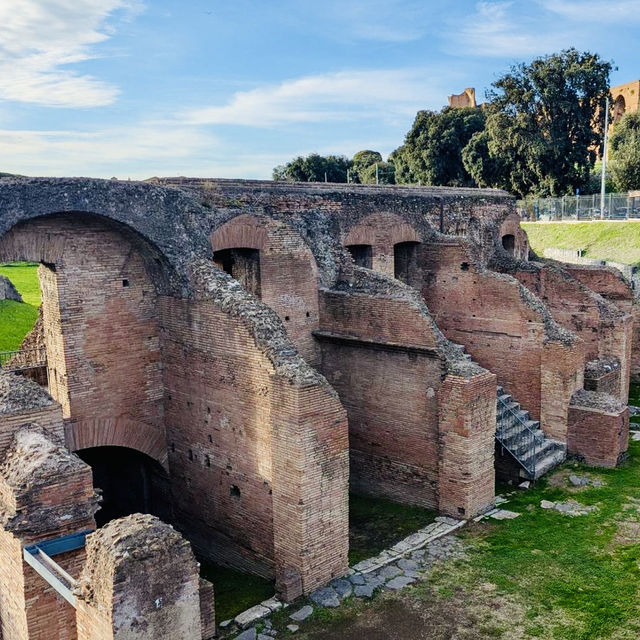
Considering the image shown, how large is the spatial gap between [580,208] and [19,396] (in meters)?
31.8

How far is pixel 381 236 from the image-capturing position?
42.9ft

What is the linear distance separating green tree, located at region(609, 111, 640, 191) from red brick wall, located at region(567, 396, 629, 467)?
24699mm

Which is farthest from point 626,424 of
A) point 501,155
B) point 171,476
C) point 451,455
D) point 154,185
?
point 501,155

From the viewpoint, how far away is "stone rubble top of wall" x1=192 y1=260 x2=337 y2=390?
8000 mm

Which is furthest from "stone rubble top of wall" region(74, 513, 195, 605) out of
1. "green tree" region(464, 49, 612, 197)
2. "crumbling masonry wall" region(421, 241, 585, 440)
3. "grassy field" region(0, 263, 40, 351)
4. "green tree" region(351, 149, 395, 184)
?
"green tree" region(351, 149, 395, 184)

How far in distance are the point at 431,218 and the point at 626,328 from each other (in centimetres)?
496

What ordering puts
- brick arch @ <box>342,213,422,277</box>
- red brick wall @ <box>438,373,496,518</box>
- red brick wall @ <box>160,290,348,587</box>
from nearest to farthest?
red brick wall @ <box>160,290,348,587</box> < red brick wall @ <box>438,373,496,518</box> < brick arch @ <box>342,213,422,277</box>

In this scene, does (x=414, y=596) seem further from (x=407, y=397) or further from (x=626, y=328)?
(x=626, y=328)

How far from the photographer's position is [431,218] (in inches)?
575

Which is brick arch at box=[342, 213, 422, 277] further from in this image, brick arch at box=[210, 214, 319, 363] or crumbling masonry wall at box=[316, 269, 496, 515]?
brick arch at box=[210, 214, 319, 363]

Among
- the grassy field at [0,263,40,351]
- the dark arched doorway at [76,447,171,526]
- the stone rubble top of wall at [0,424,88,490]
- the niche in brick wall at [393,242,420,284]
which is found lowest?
the dark arched doorway at [76,447,171,526]

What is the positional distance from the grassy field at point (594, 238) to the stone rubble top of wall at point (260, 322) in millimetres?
21382

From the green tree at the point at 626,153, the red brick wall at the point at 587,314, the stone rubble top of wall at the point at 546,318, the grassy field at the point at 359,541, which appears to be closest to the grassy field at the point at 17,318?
the grassy field at the point at 359,541

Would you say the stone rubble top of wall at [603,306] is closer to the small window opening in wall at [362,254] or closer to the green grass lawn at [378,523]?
the small window opening in wall at [362,254]
